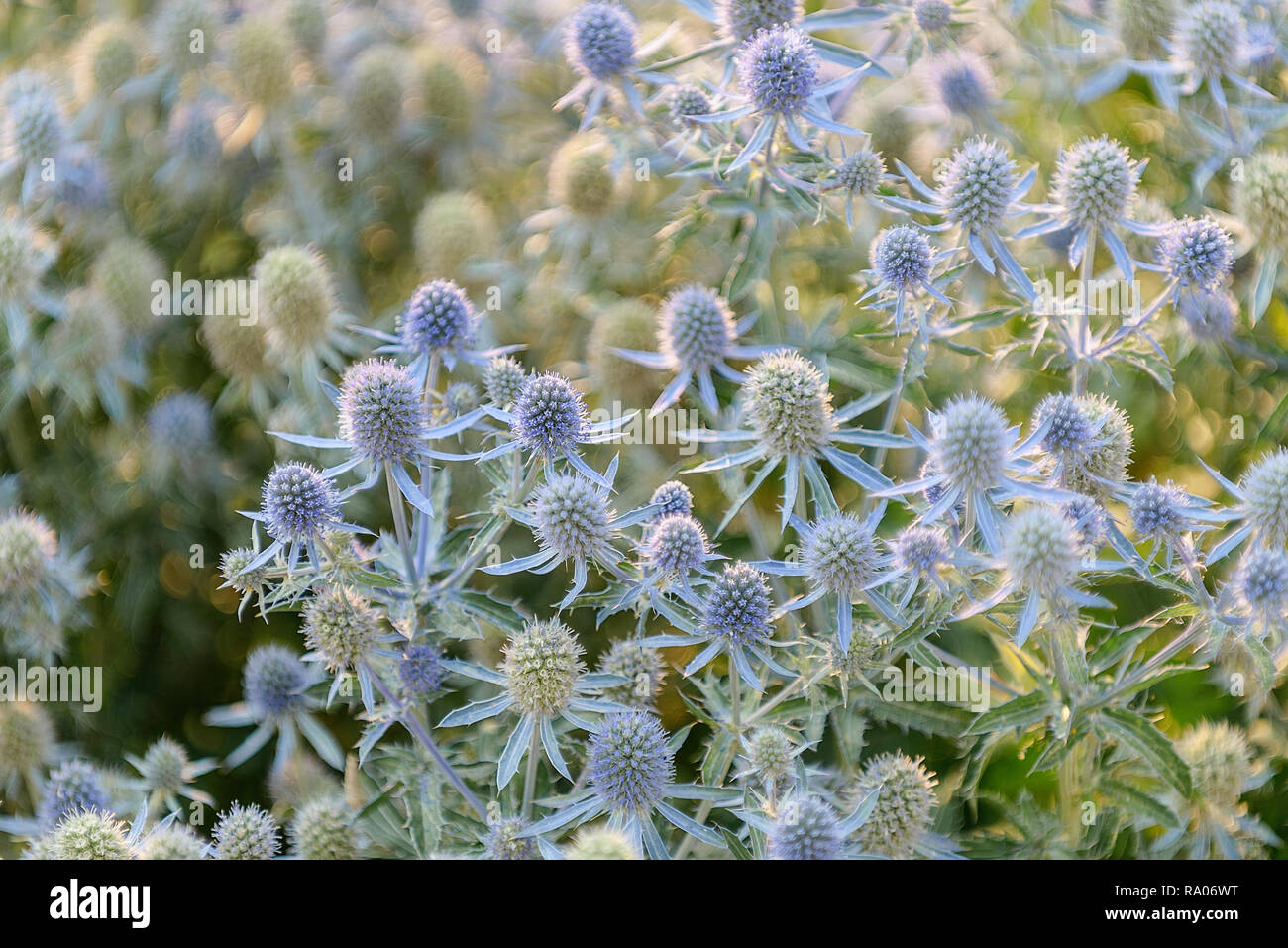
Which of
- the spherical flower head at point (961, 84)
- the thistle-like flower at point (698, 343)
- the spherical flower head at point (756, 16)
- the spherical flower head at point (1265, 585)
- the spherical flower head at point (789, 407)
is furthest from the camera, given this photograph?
the spherical flower head at point (961, 84)

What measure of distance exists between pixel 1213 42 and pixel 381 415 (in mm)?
1618

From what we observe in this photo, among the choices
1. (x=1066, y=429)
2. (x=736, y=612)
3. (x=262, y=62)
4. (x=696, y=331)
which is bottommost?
(x=736, y=612)

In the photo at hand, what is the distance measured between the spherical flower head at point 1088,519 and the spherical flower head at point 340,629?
0.94m

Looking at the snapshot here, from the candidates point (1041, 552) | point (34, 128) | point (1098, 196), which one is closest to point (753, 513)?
point (1041, 552)

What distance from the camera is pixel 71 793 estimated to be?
72.6 inches

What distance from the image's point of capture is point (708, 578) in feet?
5.61

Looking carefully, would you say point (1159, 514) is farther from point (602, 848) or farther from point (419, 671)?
point (419, 671)

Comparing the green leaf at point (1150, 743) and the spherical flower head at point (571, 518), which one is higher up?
the spherical flower head at point (571, 518)

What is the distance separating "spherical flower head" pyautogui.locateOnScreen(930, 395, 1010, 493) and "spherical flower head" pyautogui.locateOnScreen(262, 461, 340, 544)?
0.80m

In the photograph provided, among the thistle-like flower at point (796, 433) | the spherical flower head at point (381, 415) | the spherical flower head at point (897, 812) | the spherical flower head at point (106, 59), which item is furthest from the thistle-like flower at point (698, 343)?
the spherical flower head at point (106, 59)

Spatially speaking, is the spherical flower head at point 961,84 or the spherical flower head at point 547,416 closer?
the spherical flower head at point 547,416

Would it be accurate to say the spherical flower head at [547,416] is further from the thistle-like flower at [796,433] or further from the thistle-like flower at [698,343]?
the thistle-like flower at [698,343]

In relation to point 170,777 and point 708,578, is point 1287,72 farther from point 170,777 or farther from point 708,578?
point 170,777

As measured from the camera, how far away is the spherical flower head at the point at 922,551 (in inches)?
61.1
